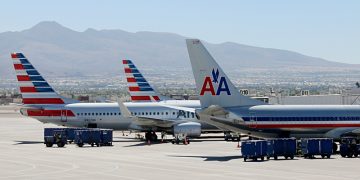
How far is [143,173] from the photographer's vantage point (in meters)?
47.3

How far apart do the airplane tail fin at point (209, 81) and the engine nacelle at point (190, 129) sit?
15469mm

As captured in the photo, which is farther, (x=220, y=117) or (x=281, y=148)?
(x=220, y=117)

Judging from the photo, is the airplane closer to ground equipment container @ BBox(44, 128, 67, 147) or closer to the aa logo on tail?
the aa logo on tail

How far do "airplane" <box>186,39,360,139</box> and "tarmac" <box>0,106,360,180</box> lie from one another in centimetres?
285

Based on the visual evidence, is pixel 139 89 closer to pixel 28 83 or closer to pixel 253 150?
pixel 28 83

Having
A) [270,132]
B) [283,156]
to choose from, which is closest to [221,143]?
[270,132]

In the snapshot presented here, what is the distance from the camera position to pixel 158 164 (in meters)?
53.4

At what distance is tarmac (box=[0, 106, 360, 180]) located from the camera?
45906 millimetres

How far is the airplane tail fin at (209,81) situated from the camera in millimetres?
59469

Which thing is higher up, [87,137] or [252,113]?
[252,113]

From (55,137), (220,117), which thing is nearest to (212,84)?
(220,117)

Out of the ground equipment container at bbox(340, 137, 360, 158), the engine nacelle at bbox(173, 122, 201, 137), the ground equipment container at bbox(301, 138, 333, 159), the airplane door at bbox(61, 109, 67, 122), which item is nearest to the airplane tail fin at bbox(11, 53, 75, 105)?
the airplane door at bbox(61, 109, 67, 122)

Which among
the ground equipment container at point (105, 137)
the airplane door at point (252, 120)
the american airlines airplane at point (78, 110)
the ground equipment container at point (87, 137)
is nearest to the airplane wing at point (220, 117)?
the airplane door at point (252, 120)

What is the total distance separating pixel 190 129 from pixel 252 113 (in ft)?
53.5
